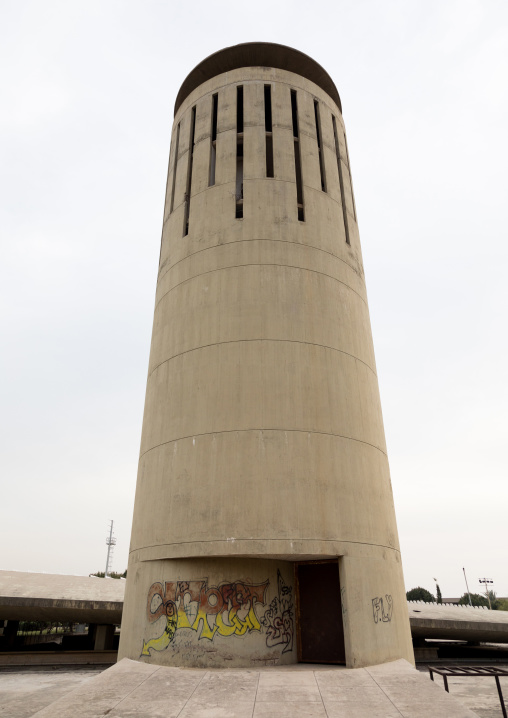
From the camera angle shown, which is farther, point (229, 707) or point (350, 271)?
point (350, 271)

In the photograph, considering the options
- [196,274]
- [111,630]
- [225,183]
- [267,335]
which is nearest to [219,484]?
[267,335]

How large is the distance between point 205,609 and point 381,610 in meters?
4.75

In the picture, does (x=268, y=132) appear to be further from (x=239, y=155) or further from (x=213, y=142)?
(x=213, y=142)

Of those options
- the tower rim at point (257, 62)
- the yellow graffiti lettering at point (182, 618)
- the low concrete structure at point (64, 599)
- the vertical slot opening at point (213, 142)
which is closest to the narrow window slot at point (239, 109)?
the vertical slot opening at point (213, 142)

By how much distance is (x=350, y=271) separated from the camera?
60.4 ft

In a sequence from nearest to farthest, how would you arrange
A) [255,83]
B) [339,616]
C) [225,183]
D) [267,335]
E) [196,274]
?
[339,616], [267,335], [196,274], [225,183], [255,83]

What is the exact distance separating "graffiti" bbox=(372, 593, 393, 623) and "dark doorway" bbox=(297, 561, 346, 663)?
0.95 m

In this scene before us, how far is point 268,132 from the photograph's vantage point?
19.3 meters

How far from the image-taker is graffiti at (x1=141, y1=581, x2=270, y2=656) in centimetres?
1244

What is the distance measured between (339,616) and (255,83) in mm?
19764

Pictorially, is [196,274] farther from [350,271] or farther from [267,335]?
[350,271]

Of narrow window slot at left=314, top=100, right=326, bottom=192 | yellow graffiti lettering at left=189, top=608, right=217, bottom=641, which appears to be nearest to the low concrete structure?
Answer: yellow graffiti lettering at left=189, top=608, right=217, bottom=641

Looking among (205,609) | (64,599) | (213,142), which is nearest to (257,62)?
(213,142)

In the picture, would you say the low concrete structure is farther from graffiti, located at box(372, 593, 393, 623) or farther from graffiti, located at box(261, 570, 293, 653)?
graffiti, located at box(372, 593, 393, 623)
